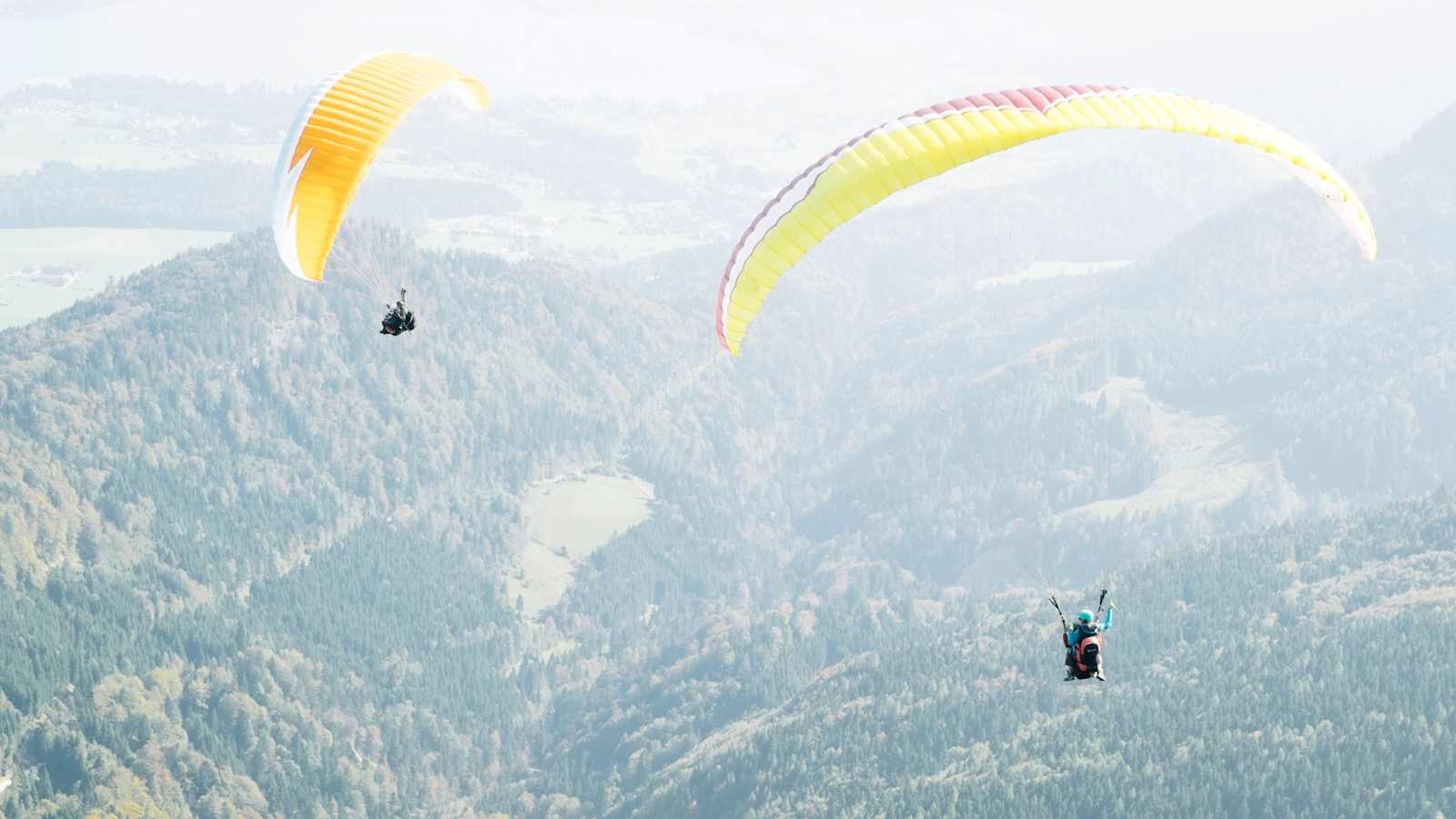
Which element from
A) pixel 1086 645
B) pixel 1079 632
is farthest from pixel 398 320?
pixel 1086 645

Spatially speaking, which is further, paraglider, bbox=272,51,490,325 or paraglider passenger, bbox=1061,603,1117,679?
paraglider, bbox=272,51,490,325

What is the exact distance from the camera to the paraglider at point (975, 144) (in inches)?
1848

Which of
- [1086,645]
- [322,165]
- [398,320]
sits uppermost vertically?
[322,165]

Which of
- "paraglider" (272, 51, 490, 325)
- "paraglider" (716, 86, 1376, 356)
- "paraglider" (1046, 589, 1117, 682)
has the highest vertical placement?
"paraglider" (272, 51, 490, 325)

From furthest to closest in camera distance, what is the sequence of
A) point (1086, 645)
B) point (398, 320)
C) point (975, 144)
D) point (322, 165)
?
point (398, 320)
point (322, 165)
point (975, 144)
point (1086, 645)

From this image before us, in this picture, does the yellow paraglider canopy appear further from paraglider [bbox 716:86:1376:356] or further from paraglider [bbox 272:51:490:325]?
paraglider [bbox 716:86:1376:356]

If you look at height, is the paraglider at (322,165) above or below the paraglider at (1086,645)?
above

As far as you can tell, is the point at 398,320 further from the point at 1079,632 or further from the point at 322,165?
the point at 1079,632

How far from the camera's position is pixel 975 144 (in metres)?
47.0

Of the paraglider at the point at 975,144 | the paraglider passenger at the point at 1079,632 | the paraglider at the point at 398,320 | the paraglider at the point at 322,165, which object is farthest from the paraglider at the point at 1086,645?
the paraglider at the point at 322,165

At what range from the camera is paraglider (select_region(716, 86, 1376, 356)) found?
4694cm

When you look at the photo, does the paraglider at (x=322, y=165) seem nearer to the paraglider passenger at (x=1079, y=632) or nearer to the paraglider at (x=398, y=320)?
the paraglider at (x=398, y=320)

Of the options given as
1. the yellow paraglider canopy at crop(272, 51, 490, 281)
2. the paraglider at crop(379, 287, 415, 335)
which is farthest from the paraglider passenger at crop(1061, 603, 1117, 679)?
the yellow paraglider canopy at crop(272, 51, 490, 281)

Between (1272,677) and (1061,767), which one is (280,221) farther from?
(1272,677)
